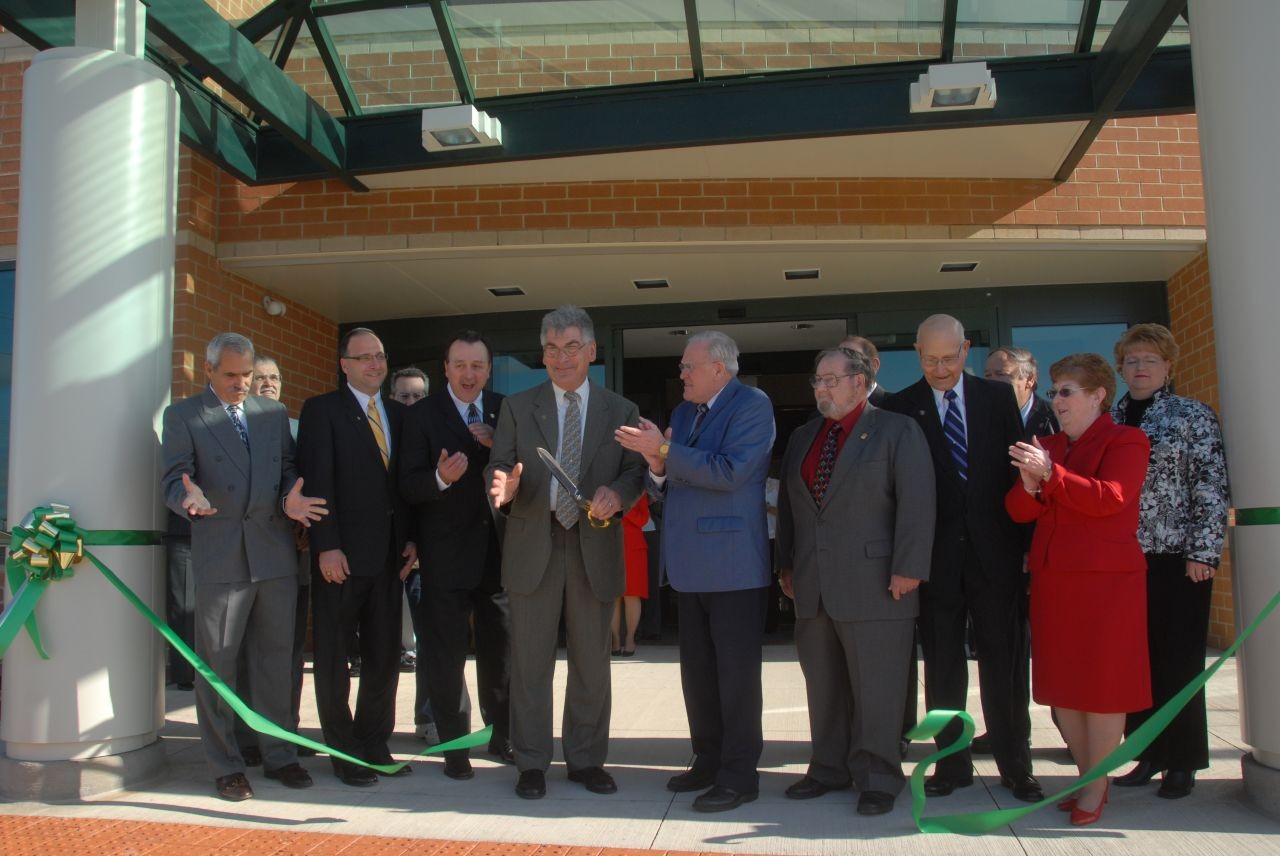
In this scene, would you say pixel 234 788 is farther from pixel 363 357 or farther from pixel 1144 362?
pixel 1144 362

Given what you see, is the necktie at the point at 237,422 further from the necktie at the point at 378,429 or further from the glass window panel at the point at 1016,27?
the glass window panel at the point at 1016,27

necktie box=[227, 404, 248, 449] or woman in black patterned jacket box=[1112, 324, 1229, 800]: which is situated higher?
necktie box=[227, 404, 248, 449]

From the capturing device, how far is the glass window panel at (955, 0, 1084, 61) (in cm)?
577

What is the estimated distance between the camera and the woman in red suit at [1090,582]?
3.43 metres

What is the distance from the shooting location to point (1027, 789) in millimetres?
3701

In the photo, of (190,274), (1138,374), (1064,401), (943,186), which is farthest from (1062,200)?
(190,274)

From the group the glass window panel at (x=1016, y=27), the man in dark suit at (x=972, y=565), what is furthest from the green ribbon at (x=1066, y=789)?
the glass window panel at (x=1016, y=27)

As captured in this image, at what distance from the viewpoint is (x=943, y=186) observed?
23.2 ft

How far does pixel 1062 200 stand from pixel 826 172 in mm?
1644

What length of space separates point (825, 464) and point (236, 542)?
2.29 meters

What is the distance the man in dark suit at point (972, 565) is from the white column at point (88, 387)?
307cm

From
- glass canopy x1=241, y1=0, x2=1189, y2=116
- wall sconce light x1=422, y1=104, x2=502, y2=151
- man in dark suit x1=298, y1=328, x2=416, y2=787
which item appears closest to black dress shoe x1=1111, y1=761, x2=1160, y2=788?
man in dark suit x1=298, y1=328, x2=416, y2=787

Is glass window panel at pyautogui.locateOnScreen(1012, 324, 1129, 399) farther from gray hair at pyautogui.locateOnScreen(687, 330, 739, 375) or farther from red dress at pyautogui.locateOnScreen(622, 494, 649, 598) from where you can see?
gray hair at pyautogui.locateOnScreen(687, 330, 739, 375)

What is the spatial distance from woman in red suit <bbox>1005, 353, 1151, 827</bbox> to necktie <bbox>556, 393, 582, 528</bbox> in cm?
165
